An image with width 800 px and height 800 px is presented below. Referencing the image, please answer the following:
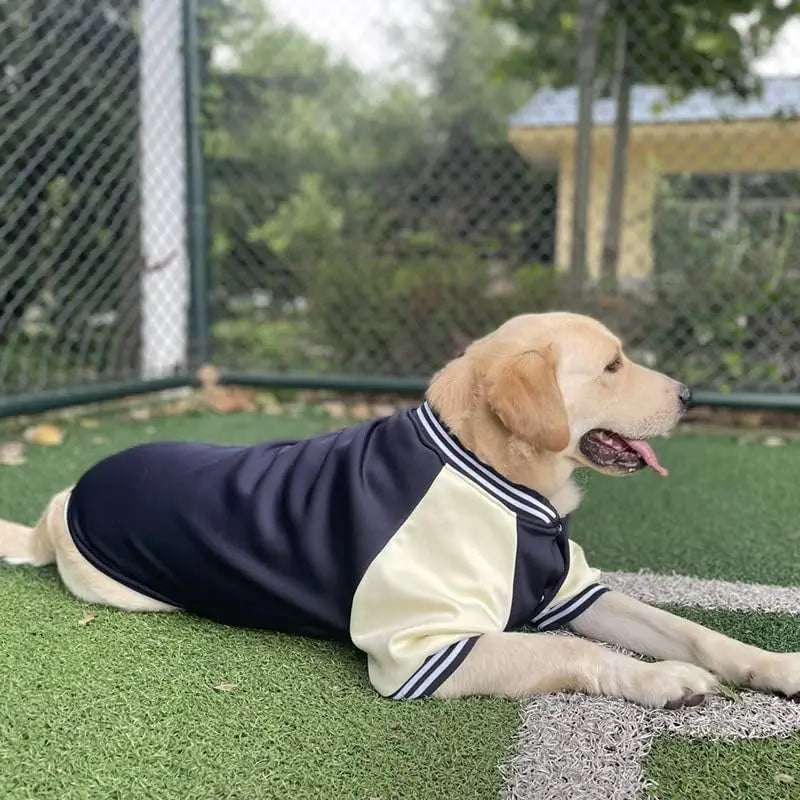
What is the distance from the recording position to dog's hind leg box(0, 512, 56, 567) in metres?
2.55

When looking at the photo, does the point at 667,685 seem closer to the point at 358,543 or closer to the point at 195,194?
the point at 358,543

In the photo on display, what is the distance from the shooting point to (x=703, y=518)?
3271 millimetres

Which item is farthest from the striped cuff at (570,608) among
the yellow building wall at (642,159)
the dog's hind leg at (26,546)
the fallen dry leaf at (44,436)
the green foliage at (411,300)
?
the yellow building wall at (642,159)

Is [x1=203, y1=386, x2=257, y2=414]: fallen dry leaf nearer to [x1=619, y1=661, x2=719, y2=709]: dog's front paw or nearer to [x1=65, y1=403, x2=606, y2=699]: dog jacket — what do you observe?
[x1=65, y1=403, x2=606, y2=699]: dog jacket

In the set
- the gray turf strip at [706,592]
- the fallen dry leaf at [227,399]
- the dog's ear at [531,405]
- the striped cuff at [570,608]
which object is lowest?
the fallen dry leaf at [227,399]

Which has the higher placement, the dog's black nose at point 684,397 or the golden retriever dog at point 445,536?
Result: the dog's black nose at point 684,397

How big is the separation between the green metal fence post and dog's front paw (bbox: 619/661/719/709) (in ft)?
14.7

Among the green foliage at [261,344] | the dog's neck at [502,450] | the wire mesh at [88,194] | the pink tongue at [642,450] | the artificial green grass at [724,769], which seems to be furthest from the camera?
the green foliage at [261,344]

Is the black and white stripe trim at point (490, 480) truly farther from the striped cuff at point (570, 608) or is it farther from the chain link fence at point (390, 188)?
the chain link fence at point (390, 188)

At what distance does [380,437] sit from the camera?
2.06 meters

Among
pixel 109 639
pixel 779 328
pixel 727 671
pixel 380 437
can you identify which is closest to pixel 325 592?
pixel 380 437

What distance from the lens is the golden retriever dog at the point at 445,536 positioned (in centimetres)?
182

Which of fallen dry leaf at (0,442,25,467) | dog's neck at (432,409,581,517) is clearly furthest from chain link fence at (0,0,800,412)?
dog's neck at (432,409,581,517)

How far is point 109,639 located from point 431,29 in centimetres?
499
